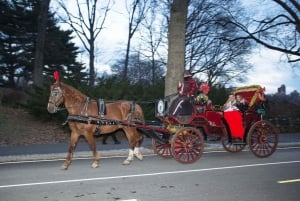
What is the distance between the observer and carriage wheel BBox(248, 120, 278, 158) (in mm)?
12383

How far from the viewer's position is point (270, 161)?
1179cm

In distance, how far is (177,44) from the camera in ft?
51.8

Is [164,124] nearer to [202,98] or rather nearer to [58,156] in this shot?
[202,98]

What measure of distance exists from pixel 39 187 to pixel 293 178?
213 inches

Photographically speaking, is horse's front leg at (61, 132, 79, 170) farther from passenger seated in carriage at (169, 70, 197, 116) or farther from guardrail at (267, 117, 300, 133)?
guardrail at (267, 117, 300, 133)

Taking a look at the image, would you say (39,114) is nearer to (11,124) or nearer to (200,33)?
(11,124)

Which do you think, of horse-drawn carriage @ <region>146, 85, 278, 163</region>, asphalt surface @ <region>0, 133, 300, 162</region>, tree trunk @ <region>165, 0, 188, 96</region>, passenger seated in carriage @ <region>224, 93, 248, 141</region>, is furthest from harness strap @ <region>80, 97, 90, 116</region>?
tree trunk @ <region>165, 0, 188, 96</region>

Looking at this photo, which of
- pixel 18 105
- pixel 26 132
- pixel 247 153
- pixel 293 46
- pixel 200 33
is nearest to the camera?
pixel 247 153

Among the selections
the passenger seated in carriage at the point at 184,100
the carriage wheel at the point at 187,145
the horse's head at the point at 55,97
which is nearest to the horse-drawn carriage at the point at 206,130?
the carriage wheel at the point at 187,145

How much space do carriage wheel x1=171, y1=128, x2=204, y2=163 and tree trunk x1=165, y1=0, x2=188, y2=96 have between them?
4.57 meters

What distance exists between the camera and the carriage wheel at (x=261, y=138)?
12383mm

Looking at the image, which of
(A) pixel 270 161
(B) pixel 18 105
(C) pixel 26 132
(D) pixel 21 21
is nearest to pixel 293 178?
(A) pixel 270 161

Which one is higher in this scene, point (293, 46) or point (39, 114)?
point (293, 46)

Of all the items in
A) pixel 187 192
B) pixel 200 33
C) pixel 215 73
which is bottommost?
pixel 187 192
